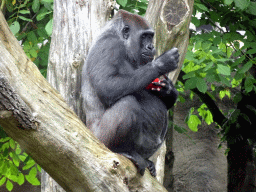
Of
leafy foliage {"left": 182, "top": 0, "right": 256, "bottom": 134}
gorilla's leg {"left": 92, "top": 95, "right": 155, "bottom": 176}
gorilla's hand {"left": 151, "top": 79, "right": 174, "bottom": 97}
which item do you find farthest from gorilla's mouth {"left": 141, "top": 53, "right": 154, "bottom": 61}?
leafy foliage {"left": 182, "top": 0, "right": 256, "bottom": 134}

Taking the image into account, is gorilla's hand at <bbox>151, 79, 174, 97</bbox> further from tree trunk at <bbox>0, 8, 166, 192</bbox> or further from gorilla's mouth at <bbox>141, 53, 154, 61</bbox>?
tree trunk at <bbox>0, 8, 166, 192</bbox>

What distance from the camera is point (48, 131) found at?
2016 mm

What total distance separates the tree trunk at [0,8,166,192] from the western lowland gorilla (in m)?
0.37

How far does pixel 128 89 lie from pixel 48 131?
835 mm

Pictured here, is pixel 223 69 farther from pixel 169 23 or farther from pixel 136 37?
pixel 136 37

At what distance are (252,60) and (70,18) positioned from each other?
2235 mm

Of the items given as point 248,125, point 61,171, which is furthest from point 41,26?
point 248,125

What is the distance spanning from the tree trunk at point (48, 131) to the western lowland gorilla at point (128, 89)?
37 cm

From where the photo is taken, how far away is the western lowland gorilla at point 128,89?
2621 mm

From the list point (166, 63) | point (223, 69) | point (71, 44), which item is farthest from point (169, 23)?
point (71, 44)

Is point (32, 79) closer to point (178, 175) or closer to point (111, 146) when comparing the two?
point (111, 146)

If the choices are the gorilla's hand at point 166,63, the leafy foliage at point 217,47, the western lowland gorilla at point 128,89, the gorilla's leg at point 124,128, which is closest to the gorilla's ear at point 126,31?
the western lowland gorilla at point 128,89

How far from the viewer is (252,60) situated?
3.98 metres

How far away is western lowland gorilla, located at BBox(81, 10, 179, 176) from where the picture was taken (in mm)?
2621
